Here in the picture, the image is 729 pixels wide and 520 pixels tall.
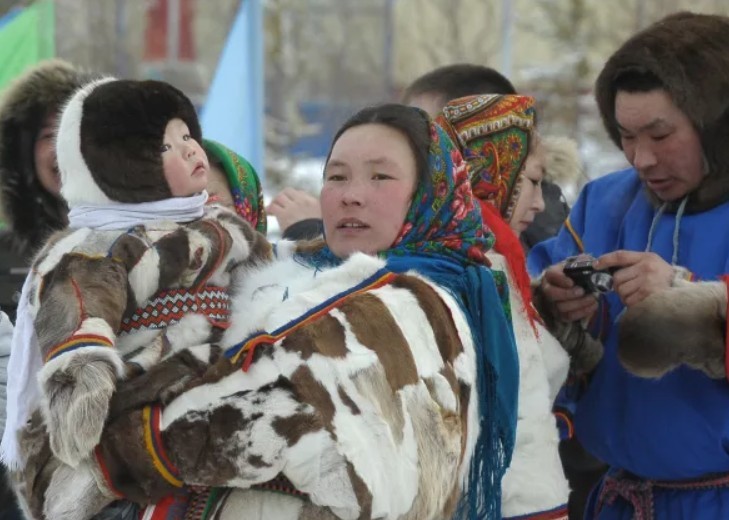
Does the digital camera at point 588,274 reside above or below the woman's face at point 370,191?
below

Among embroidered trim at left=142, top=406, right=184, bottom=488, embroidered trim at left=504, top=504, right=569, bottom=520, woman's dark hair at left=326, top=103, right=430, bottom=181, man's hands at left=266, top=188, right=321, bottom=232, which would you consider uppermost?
woman's dark hair at left=326, top=103, right=430, bottom=181

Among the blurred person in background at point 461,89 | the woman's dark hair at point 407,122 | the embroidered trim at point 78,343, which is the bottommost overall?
the embroidered trim at point 78,343

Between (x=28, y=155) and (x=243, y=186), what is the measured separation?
2.55 feet

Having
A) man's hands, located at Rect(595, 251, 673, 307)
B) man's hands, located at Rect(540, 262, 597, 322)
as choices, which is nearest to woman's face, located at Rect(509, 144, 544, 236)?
man's hands, located at Rect(540, 262, 597, 322)

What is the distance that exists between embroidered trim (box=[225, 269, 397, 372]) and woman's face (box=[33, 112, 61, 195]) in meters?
1.69

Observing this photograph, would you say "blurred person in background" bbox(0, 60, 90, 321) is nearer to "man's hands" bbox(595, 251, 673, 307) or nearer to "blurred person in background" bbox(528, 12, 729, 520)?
"blurred person in background" bbox(528, 12, 729, 520)

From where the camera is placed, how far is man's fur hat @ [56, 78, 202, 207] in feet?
7.48

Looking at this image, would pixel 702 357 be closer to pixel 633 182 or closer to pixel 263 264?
pixel 633 182

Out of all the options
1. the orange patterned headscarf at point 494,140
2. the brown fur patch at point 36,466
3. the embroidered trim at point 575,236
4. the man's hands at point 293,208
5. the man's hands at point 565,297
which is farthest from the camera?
the man's hands at point 293,208

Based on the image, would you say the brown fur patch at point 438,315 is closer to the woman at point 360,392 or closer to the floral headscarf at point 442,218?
the woman at point 360,392

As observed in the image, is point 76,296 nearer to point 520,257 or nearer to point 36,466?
point 36,466

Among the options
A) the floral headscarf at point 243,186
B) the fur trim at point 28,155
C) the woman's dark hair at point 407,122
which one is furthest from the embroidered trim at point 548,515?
the fur trim at point 28,155

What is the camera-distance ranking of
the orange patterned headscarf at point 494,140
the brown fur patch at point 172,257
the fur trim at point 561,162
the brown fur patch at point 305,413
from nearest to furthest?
the brown fur patch at point 305,413, the brown fur patch at point 172,257, the orange patterned headscarf at point 494,140, the fur trim at point 561,162

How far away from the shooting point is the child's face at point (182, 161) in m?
2.33
